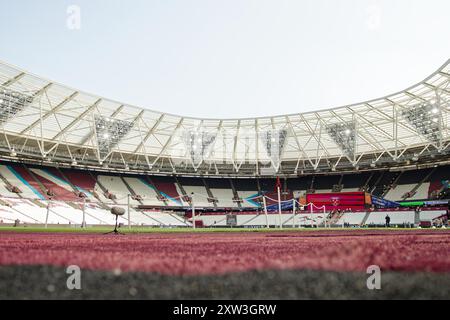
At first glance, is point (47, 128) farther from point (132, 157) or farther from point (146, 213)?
point (146, 213)

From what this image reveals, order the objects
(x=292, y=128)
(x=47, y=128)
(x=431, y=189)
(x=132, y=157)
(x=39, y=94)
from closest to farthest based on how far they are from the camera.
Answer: (x=39, y=94) < (x=47, y=128) < (x=431, y=189) < (x=292, y=128) < (x=132, y=157)

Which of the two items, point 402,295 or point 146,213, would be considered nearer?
point 402,295

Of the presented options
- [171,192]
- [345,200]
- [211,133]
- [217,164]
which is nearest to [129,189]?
[171,192]

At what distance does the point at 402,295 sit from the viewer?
37.0 inches

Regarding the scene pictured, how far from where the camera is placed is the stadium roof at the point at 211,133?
106 feet

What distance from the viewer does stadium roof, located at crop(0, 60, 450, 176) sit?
3234cm

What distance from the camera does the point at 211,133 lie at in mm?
43281

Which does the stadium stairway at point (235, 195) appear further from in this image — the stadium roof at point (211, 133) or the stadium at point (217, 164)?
the stadium roof at point (211, 133)

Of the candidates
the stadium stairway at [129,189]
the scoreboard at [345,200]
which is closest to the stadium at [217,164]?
the scoreboard at [345,200]

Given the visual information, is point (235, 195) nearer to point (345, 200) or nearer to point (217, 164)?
point (217, 164)

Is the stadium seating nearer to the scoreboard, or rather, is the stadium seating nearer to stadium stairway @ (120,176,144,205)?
stadium stairway @ (120,176,144,205)

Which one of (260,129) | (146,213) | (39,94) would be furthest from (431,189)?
(39,94)
